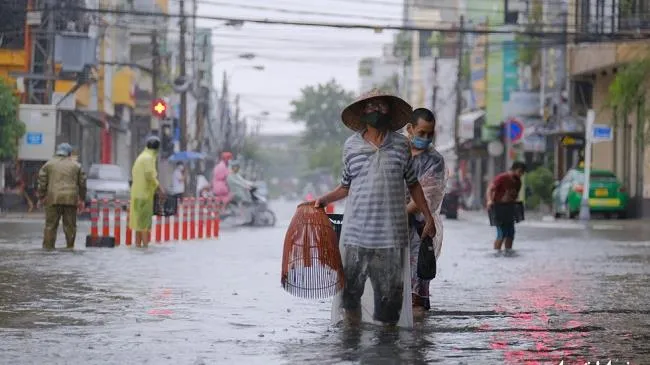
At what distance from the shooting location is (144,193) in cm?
2441

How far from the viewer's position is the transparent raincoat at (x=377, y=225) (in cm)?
1092

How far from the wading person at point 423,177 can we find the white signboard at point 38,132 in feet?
110

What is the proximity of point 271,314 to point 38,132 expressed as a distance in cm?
3428

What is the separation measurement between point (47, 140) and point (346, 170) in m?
36.0

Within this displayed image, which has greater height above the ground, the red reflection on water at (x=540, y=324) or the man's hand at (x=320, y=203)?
the man's hand at (x=320, y=203)

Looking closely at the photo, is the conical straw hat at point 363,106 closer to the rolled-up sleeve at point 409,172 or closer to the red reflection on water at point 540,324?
the rolled-up sleeve at point 409,172

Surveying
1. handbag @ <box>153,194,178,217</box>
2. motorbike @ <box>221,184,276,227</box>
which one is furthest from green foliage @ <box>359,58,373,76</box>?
handbag @ <box>153,194,178,217</box>

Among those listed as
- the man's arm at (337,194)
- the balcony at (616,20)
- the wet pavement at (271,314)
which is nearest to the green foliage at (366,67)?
the balcony at (616,20)

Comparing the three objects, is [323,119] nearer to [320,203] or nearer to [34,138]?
[34,138]

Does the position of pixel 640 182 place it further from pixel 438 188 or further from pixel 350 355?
pixel 350 355

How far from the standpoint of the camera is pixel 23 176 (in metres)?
47.2

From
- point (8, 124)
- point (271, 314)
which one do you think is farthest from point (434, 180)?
point (8, 124)

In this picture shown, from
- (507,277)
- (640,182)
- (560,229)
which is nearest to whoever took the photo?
(507,277)

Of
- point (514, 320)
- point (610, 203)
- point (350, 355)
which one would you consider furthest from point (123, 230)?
point (350, 355)
